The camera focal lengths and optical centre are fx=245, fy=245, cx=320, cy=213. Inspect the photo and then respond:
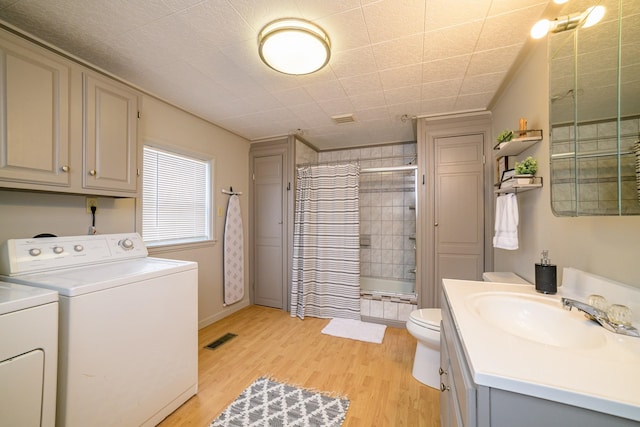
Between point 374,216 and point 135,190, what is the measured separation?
2925mm

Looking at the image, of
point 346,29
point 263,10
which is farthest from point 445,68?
point 263,10

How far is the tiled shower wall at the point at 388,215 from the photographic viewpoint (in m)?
3.54

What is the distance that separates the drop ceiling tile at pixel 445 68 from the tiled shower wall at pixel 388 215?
64.4 inches

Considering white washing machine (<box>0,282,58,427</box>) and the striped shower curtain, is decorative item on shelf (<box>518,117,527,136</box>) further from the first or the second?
white washing machine (<box>0,282,58,427</box>)

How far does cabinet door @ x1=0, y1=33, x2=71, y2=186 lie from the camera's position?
1.24 m

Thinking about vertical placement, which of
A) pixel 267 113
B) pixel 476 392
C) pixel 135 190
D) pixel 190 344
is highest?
pixel 267 113

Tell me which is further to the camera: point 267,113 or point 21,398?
point 267,113

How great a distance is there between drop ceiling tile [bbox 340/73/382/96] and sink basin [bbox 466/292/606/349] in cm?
166

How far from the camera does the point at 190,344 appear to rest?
161cm

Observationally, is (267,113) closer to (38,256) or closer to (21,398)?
(38,256)

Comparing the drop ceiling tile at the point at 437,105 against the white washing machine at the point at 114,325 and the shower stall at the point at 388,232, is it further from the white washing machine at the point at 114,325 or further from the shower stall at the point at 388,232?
the white washing machine at the point at 114,325

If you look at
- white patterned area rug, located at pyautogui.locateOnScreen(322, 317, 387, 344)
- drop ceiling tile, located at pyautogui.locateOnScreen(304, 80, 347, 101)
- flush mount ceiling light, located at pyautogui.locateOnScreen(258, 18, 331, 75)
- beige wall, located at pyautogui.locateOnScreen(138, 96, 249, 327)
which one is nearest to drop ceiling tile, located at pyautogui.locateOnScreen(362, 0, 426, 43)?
flush mount ceiling light, located at pyautogui.locateOnScreen(258, 18, 331, 75)

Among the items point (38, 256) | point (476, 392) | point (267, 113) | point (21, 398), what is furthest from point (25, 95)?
point (476, 392)

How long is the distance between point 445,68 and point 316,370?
249 cm
